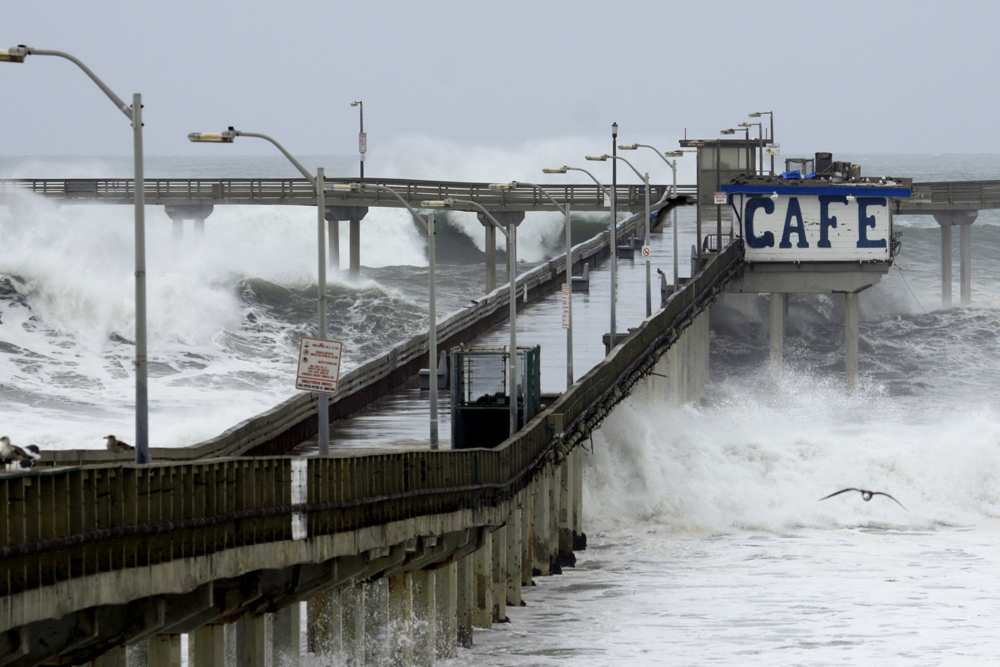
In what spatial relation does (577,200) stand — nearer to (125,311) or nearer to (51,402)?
(125,311)

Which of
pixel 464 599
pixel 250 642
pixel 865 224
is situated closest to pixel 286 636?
pixel 250 642

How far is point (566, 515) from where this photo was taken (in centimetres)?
5462

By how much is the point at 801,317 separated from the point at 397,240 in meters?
44.6

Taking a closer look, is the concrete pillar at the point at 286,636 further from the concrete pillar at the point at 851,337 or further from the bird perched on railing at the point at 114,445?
A: the concrete pillar at the point at 851,337

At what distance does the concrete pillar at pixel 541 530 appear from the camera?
51.3 meters

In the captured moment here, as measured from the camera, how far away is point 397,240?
152750mm

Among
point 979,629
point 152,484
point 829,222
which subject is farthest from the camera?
point 829,222

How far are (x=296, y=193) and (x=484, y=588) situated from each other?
228ft

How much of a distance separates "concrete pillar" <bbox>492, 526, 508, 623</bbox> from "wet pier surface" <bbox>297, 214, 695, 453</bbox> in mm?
2871

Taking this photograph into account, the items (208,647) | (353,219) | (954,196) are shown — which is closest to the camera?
(208,647)

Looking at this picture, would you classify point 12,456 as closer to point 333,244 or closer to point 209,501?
point 209,501

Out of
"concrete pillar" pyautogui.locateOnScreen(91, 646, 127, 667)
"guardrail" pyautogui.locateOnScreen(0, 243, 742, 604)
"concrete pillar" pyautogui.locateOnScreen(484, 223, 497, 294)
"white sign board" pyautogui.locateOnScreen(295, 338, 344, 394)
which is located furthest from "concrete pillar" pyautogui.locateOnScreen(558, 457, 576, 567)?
"concrete pillar" pyautogui.locateOnScreen(484, 223, 497, 294)

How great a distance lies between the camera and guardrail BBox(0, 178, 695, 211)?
362 feet

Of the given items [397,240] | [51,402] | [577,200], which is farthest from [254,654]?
[397,240]
